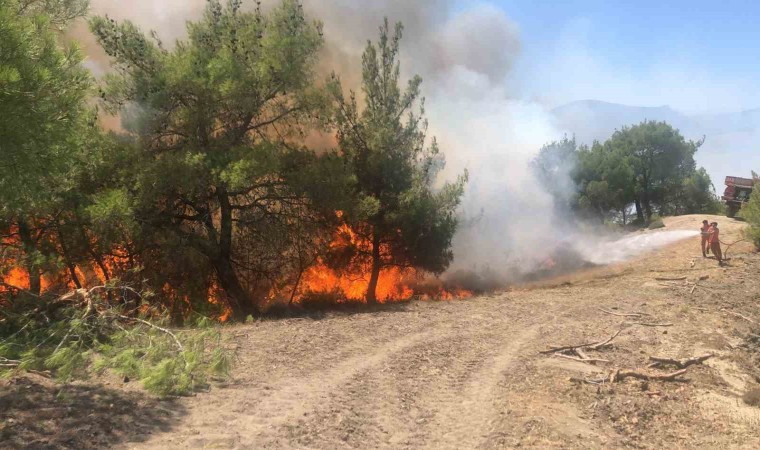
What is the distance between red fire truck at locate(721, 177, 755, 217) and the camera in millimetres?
30203

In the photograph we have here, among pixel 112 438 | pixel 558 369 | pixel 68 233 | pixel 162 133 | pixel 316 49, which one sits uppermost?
pixel 316 49

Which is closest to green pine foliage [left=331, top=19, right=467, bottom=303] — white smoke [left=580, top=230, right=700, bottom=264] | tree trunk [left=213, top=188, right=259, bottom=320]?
tree trunk [left=213, top=188, right=259, bottom=320]

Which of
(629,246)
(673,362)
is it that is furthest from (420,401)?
(629,246)

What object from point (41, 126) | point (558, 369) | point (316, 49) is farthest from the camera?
point (316, 49)

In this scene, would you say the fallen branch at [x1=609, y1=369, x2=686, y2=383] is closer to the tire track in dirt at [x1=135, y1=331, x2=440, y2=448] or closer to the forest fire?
the tire track in dirt at [x1=135, y1=331, x2=440, y2=448]

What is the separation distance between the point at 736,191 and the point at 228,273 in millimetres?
29248

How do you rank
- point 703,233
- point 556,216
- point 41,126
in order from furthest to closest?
point 556,216 < point 703,233 < point 41,126

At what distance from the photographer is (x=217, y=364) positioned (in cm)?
699

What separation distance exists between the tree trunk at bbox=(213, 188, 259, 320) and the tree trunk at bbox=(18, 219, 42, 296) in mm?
4512

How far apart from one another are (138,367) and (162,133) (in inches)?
361

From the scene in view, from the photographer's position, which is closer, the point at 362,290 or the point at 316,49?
the point at 316,49

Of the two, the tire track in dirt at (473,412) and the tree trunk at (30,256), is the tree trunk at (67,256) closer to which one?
the tree trunk at (30,256)

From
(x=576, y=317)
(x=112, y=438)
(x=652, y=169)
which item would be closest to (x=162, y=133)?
(x=112, y=438)

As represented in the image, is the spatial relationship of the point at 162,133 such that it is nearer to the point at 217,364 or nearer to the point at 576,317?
the point at 217,364
